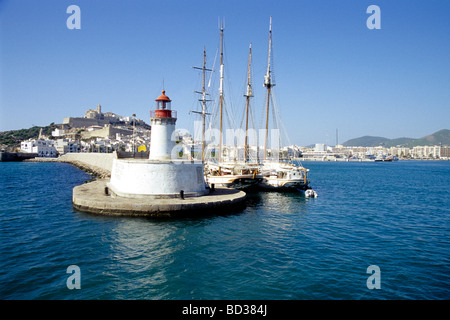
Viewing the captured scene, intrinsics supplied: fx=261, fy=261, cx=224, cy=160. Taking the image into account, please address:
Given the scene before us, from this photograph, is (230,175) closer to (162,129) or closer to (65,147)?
(162,129)

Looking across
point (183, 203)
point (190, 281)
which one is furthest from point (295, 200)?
point (190, 281)

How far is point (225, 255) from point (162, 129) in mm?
11577

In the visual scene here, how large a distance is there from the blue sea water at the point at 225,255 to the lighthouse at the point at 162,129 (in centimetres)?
571

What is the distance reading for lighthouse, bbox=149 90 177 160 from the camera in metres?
19.2

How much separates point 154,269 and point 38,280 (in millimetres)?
3666

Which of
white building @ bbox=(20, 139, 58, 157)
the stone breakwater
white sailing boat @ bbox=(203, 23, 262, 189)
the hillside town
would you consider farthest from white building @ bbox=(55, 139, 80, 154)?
white sailing boat @ bbox=(203, 23, 262, 189)

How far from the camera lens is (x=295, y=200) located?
82.2 ft

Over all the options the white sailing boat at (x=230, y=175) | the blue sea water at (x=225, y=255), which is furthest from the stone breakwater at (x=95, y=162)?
the blue sea water at (x=225, y=255)

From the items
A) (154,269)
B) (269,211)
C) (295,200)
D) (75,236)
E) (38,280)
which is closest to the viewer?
(38,280)

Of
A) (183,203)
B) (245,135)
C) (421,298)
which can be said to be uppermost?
(245,135)

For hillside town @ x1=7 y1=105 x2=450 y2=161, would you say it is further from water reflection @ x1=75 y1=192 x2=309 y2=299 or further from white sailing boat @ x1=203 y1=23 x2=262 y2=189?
water reflection @ x1=75 y1=192 x2=309 y2=299

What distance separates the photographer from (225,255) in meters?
10.8

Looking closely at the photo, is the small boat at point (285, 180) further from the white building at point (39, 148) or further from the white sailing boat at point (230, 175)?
the white building at point (39, 148)
